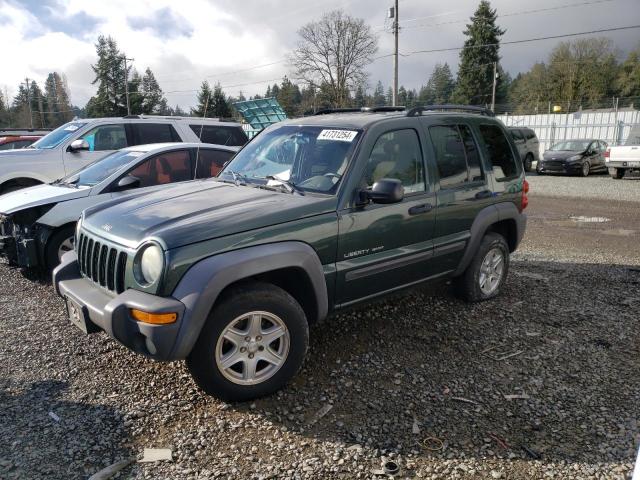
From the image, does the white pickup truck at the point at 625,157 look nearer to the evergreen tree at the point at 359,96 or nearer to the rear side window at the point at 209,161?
the rear side window at the point at 209,161

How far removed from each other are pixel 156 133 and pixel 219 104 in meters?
59.0

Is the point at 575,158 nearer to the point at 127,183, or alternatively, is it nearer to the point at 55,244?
the point at 127,183

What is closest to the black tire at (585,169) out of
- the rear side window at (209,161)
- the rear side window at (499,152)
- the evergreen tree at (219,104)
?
the rear side window at (499,152)

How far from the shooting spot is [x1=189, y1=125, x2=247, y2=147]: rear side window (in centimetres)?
912

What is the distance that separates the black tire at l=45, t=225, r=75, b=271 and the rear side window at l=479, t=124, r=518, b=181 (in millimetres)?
4631

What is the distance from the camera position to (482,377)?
3584 mm

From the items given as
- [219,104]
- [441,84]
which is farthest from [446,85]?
[219,104]

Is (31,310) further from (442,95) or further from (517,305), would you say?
(442,95)

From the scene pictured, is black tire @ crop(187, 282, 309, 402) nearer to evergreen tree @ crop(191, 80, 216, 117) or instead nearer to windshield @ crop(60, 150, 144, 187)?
windshield @ crop(60, 150, 144, 187)

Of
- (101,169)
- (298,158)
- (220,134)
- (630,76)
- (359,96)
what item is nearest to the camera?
(298,158)

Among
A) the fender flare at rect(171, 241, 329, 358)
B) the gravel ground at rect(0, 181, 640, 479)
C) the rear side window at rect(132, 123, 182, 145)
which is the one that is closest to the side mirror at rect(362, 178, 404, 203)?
the fender flare at rect(171, 241, 329, 358)

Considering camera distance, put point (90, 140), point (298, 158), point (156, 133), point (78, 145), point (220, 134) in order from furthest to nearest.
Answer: point (220, 134) → point (156, 133) → point (90, 140) → point (78, 145) → point (298, 158)

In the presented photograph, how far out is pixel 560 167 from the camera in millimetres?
18891

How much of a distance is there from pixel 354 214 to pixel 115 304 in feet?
5.64
